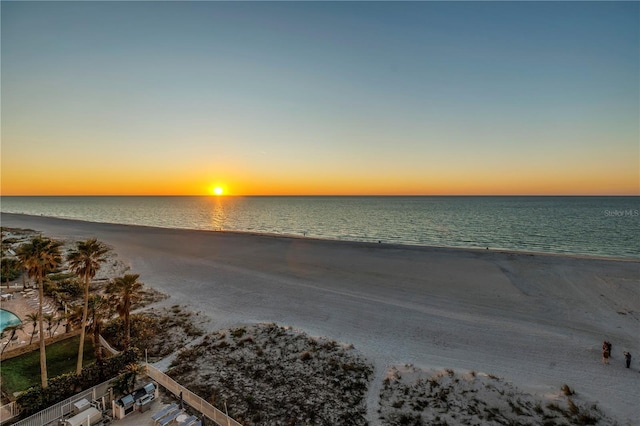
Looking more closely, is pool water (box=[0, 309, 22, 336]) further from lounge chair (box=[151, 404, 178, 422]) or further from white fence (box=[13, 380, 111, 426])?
lounge chair (box=[151, 404, 178, 422])

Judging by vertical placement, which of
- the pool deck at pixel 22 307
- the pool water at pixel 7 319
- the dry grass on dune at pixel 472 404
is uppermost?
the pool deck at pixel 22 307

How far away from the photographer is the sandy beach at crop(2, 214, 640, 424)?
1828 centimetres

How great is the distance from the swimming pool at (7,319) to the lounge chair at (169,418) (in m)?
20.7

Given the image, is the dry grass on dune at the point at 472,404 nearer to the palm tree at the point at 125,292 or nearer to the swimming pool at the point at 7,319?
the palm tree at the point at 125,292

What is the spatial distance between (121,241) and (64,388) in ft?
181

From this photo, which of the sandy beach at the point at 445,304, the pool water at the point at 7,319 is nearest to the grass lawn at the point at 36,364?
the pool water at the point at 7,319

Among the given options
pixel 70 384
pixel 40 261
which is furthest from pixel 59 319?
pixel 40 261

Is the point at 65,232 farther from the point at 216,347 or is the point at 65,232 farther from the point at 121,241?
the point at 216,347

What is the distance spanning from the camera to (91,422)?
43.8ft

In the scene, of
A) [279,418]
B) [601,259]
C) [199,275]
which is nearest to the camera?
[279,418]

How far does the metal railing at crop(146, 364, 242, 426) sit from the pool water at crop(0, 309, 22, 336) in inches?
674

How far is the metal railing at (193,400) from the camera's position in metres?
13.6

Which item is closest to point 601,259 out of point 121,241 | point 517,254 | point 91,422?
point 517,254

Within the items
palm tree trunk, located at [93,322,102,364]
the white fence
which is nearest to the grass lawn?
palm tree trunk, located at [93,322,102,364]
